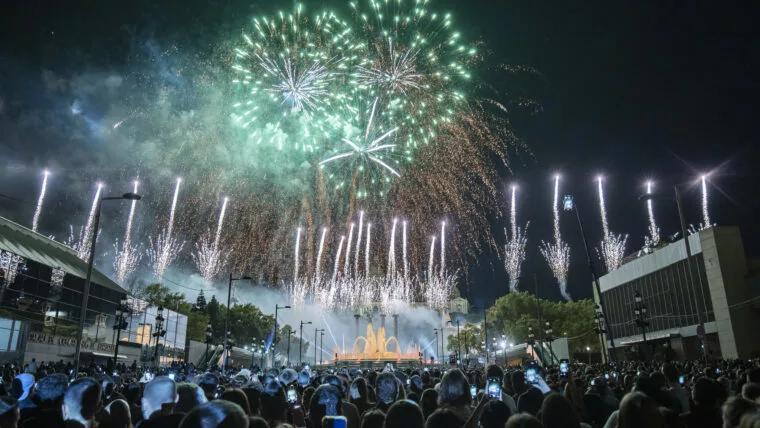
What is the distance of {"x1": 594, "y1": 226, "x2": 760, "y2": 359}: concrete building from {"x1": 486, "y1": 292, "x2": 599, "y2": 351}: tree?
22.7m

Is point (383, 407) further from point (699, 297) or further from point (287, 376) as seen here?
point (699, 297)

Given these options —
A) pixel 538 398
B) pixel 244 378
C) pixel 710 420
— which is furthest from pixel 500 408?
pixel 244 378

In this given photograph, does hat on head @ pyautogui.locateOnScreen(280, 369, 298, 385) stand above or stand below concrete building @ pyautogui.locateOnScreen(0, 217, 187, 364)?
below

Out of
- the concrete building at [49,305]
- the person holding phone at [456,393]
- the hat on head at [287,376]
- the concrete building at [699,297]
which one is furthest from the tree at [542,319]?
the person holding phone at [456,393]

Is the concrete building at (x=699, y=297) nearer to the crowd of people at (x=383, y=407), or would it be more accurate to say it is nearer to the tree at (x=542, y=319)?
the tree at (x=542, y=319)

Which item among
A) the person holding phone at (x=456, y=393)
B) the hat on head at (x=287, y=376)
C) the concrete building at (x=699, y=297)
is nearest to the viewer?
the person holding phone at (x=456, y=393)

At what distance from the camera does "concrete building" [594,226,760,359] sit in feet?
137

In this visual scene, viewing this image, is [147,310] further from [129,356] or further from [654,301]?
[654,301]

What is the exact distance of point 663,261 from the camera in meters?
52.2

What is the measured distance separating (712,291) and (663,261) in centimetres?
846

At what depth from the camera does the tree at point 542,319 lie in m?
83.9

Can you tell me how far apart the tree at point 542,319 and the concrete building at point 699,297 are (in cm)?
2268

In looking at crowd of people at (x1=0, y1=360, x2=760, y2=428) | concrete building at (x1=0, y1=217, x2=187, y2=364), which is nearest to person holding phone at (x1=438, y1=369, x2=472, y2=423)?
crowd of people at (x1=0, y1=360, x2=760, y2=428)

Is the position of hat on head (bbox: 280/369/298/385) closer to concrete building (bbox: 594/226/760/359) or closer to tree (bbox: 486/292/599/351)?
concrete building (bbox: 594/226/760/359)
